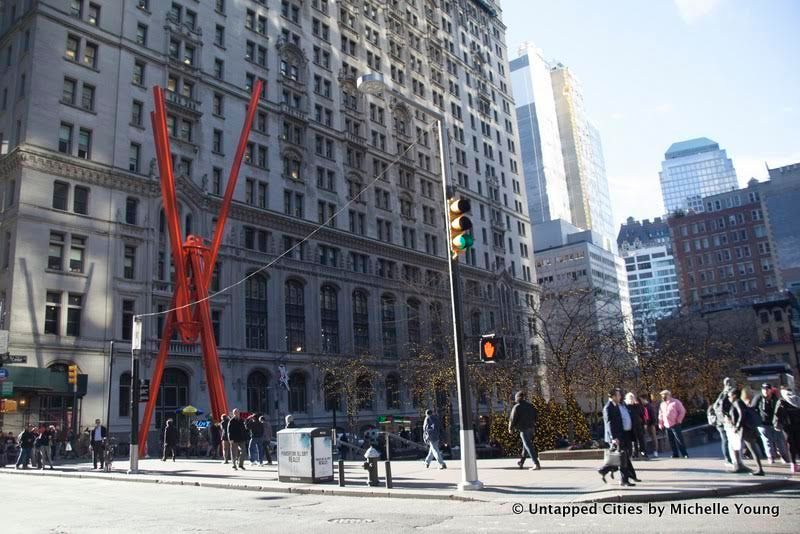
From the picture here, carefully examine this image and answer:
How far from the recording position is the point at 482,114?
90.2m

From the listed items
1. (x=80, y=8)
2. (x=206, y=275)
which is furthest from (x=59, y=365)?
(x=80, y=8)

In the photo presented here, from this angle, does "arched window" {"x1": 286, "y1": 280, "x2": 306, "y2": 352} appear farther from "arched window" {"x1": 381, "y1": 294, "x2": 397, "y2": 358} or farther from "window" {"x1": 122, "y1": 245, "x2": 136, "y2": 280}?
"window" {"x1": 122, "y1": 245, "x2": 136, "y2": 280}

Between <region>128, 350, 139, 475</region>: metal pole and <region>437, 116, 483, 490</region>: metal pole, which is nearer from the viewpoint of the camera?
<region>437, 116, 483, 490</region>: metal pole

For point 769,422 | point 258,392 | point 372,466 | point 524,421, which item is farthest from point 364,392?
point 769,422

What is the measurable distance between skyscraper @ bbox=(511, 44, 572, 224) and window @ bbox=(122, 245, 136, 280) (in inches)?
4670

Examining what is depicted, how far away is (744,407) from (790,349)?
88.7 meters

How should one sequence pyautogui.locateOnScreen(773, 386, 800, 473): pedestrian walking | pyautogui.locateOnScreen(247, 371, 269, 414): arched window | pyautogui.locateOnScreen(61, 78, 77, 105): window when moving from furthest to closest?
pyautogui.locateOnScreen(247, 371, 269, 414): arched window
pyautogui.locateOnScreen(61, 78, 77, 105): window
pyautogui.locateOnScreen(773, 386, 800, 473): pedestrian walking

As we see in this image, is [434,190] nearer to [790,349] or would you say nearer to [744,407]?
[790,349]

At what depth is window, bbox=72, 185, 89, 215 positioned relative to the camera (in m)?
43.4

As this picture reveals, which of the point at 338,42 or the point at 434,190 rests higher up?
the point at 338,42

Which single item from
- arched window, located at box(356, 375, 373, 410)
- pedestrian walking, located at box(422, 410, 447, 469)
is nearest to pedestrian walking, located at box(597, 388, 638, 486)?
pedestrian walking, located at box(422, 410, 447, 469)

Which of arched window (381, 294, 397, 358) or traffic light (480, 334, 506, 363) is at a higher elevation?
arched window (381, 294, 397, 358)

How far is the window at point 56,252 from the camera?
1628 inches

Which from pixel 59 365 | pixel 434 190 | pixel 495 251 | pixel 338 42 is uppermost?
pixel 338 42
